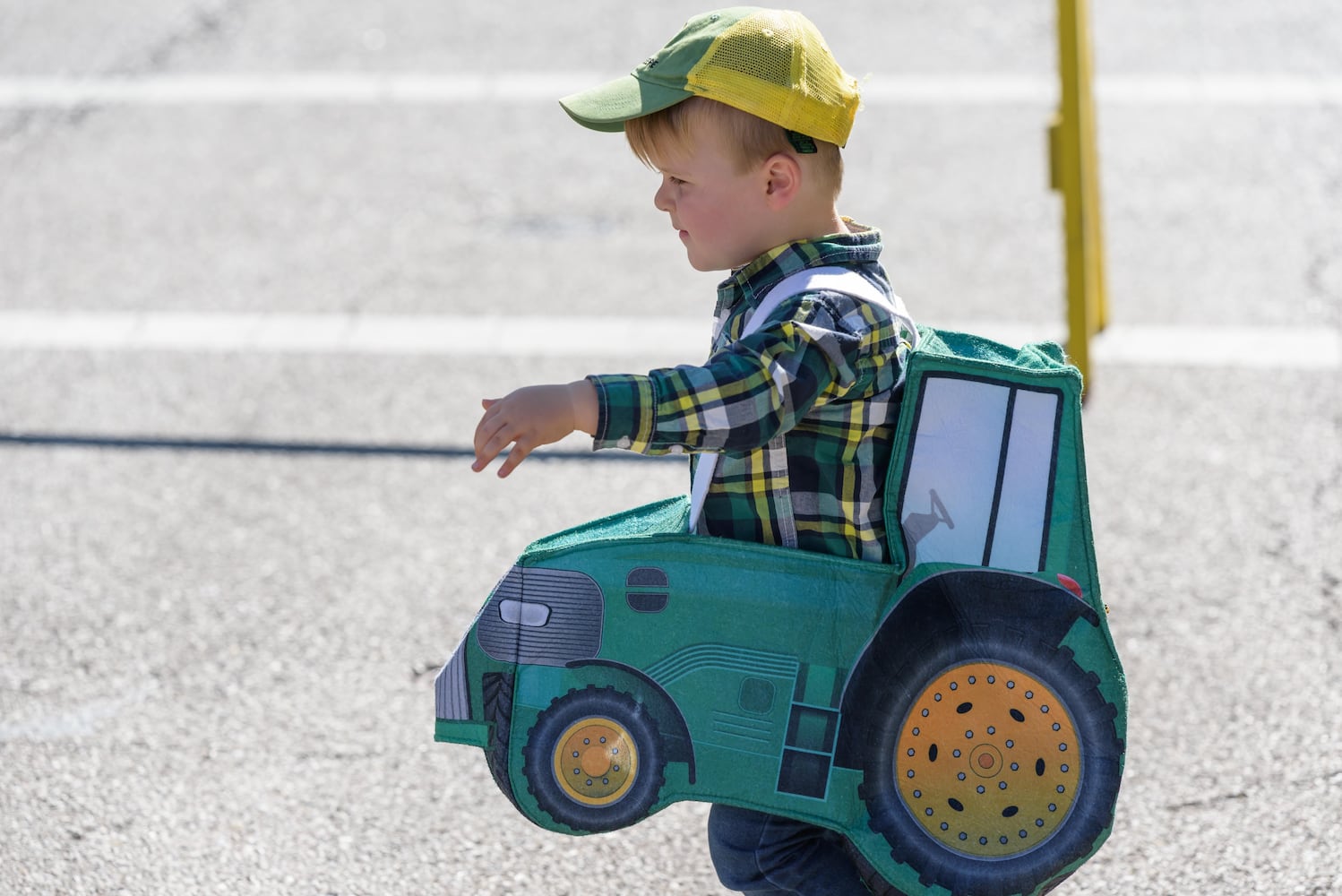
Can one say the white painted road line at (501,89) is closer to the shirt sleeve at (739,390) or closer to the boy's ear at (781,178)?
the boy's ear at (781,178)

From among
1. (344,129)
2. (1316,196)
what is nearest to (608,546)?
(1316,196)

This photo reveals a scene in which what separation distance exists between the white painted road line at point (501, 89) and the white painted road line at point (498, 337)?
7.39 feet

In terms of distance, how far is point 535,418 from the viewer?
205 centimetres

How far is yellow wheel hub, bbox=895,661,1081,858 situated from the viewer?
7.56 ft

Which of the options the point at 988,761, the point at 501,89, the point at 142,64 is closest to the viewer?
the point at 988,761

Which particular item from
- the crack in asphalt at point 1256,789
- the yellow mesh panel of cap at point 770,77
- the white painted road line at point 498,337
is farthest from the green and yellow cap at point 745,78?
the white painted road line at point 498,337

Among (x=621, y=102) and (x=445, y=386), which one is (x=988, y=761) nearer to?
(x=621, y=102)

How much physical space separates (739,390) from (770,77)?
1.53ft

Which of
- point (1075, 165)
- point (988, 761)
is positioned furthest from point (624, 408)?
point (1075, 165)

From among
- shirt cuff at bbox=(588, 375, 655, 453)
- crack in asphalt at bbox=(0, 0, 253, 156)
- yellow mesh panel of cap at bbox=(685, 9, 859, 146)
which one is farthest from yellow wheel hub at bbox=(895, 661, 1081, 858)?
crack in asphalt at bbox=(0, 0, 253, 156)

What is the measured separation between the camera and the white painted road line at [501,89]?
7.32 meters

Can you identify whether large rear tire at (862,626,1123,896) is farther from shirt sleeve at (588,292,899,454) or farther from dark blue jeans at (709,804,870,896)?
shirt sleeve at (588,292,899,454)

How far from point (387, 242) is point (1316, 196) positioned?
148 inches

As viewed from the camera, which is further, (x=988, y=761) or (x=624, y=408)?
(x=988, y=761)
